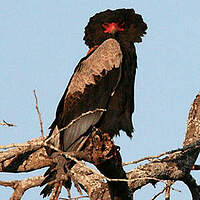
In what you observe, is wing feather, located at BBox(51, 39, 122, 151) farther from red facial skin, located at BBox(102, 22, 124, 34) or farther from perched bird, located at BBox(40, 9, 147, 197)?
red facial skin, located at BBox(102, 22, 124, 34)

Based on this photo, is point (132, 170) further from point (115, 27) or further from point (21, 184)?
point (115, 27)

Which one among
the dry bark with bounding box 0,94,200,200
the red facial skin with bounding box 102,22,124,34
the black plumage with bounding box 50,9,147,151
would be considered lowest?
the dry bark with bounding box 0,94,200,200

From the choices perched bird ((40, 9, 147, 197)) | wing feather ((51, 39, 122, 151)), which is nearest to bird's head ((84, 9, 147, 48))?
perched bird ((40, 9, 147, 197))

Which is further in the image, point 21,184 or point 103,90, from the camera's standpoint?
point 103,90

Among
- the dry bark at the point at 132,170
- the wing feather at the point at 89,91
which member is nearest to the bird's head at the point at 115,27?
the wing feather at the point at 89,91

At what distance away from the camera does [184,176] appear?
21.9 feet

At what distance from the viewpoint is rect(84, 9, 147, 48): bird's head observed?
296 inches

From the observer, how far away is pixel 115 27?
7.53 metres

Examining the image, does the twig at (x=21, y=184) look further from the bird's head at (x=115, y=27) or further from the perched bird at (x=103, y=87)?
the bird's head at (x=115, y=27)

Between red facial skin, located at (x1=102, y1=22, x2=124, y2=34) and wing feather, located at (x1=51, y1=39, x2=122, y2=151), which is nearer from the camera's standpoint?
wing feather, located at (x1=51, y1=39, x2=122, y2=151)

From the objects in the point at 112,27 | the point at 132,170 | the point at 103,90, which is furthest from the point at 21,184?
the point at 112,27

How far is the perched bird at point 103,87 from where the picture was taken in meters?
6.61

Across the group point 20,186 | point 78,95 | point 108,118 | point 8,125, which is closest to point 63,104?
point 78,95

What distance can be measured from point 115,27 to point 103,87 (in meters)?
1.08
